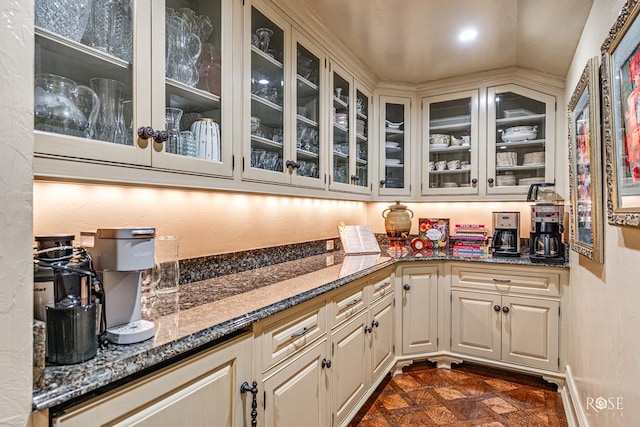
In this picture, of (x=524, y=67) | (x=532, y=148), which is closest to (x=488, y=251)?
(x=532, y=148)

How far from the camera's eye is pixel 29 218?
0.67 meters

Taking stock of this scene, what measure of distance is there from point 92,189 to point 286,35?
125cm

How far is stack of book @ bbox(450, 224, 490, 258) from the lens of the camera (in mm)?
2938

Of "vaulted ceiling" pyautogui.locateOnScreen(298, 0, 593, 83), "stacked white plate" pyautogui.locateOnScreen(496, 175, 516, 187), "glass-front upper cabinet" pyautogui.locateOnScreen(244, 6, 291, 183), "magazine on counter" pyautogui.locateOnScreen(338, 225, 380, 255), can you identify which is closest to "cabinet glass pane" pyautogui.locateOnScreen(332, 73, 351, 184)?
"vaulted ceiling" pyautogui.locateOnScreen(298, 0, 593, 83)

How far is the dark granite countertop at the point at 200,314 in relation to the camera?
2.40 ft

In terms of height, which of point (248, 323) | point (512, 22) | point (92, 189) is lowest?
point (248, 323)

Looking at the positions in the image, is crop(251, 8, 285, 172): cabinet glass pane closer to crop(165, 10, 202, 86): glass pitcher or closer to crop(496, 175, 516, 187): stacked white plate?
crop(165, 10, 202, 86): glass pitcher

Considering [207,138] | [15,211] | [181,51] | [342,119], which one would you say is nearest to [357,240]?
[342,119]

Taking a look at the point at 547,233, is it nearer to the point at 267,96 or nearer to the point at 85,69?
the point at 267,96

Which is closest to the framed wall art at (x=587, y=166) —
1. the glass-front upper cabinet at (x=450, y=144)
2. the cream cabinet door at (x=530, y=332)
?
the cream cabinet door at (x=530, y=332)

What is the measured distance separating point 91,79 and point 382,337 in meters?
2.18

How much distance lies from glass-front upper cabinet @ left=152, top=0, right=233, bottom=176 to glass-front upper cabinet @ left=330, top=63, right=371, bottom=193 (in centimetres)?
108

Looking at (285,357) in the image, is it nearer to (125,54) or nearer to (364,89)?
(125,54)

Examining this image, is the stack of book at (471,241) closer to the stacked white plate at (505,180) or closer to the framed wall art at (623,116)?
the stacked white plate at (505,180)
